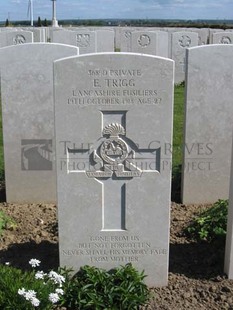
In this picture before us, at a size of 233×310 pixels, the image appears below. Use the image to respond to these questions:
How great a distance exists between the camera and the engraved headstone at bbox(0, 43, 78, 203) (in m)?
5.27

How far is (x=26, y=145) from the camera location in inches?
222

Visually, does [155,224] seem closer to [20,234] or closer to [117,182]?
[117,182]

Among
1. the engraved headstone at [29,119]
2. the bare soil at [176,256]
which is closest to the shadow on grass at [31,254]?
the bare soil at [176,256]

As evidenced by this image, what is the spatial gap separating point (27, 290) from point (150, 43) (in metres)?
12.5

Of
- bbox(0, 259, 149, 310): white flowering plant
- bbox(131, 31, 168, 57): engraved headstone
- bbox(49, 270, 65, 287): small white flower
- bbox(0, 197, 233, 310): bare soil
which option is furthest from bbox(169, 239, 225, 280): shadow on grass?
bbox(131, 31, 168, 57): engraved headstone

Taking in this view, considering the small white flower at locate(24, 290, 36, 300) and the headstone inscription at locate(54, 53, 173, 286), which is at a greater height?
the headstone inscription at locate(54, 53, 173, 286)

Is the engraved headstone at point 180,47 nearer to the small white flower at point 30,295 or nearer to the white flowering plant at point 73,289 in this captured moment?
the white flowering plant at point 73,289

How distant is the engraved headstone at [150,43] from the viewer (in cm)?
1488

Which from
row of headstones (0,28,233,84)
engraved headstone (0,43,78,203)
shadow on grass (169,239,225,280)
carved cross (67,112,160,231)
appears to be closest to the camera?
carved cross (67,112,160,231)

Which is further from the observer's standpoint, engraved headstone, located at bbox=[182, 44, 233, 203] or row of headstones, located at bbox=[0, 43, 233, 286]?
engraved headstone, located at bbox=[182, 44, 233, 203]

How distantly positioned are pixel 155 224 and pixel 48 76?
7.42ft

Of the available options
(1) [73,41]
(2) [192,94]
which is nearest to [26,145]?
(2) [192,94]

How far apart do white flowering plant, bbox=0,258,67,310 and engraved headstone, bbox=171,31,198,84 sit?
1180 cm

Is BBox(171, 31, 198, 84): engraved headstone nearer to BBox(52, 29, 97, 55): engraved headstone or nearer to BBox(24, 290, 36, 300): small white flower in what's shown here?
BBox(52, 29, 97, 55): engraved headstone
